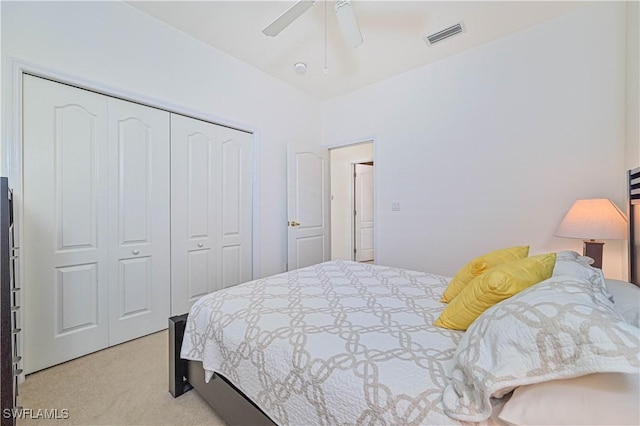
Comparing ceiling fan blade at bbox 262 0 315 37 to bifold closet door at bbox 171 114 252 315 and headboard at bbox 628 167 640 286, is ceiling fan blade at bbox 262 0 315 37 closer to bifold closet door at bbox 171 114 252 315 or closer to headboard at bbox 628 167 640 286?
bifold closet door at bbox 171 114 252 315

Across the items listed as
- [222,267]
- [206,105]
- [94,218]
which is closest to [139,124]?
[206,105]

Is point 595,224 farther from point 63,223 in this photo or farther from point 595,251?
point 63,223

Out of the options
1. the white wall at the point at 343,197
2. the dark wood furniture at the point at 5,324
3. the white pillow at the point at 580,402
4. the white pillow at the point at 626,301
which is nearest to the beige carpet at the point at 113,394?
the dark wood furniture at the point at 5,324

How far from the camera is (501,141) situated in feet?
8.68

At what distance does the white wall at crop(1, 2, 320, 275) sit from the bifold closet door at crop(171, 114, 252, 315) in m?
0.18

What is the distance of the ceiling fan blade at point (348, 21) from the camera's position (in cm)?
179

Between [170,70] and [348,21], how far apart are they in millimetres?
1663

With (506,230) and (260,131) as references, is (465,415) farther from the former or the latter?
(260,131)

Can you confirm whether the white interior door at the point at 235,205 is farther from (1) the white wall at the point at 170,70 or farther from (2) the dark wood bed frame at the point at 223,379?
(2) the dark wood bed frame at the point at 223,379

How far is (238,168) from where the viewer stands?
309 cm

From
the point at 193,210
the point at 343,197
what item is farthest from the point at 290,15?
the point at 343,197

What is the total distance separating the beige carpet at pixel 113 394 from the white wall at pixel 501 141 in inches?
99.6

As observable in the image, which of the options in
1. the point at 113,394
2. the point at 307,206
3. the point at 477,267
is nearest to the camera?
the point at 477,267

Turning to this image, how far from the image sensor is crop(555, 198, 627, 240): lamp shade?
1862 millimetres
